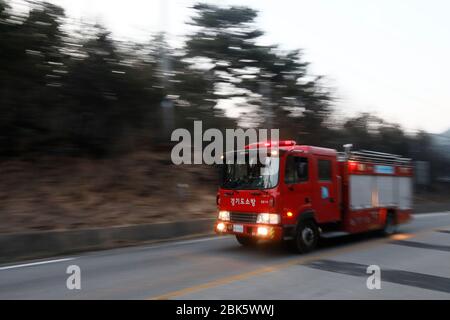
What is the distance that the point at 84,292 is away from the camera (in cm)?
690

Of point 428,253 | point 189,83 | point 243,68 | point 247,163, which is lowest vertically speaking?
point 428,253

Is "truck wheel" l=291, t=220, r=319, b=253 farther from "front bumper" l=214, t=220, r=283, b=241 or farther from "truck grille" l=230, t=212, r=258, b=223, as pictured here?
"truck grille" l=230, t=212, r=258, b=223

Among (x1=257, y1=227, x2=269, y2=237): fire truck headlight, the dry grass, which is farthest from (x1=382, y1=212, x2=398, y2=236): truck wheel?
the dry grass

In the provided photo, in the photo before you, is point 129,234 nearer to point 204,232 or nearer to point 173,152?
point 204,232

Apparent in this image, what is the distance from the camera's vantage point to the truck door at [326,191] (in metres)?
10.8

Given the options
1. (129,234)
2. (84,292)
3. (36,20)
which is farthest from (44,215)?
(36,20)

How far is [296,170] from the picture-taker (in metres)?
10.2

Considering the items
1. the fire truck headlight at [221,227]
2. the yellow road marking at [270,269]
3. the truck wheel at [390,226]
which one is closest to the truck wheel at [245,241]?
the fire truck headlight at [221,227]

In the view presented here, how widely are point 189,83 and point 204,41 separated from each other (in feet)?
12.6

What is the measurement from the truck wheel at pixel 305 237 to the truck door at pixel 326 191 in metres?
0.31

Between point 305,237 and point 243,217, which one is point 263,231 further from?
point 305,237

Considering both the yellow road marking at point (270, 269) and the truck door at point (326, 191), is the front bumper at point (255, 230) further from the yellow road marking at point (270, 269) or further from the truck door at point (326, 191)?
the truck door at point (326, 191)

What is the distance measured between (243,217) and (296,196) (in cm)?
132

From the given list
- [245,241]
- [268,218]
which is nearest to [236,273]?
[268,218]
